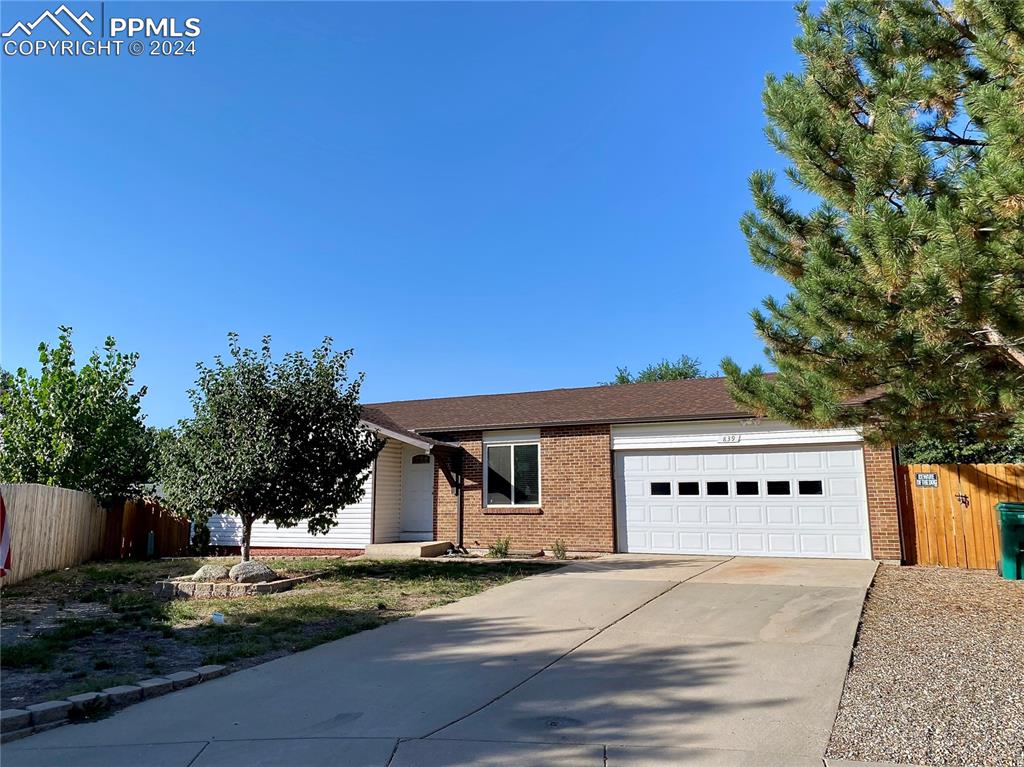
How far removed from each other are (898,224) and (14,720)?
26.6 feet

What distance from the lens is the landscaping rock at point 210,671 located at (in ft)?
19.8

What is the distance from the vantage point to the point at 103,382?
1667cm

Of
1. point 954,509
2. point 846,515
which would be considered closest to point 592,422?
point 846,515

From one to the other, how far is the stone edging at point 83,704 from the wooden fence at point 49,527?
251 inches

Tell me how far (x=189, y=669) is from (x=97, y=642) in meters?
1.88

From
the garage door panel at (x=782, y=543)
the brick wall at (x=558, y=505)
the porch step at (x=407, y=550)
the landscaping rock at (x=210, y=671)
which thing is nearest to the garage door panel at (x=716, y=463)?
the garage door panel at (x=782, y=543)

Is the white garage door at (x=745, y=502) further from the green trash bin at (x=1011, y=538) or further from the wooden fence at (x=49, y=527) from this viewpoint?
the wooden fence at (x=49, y=527)

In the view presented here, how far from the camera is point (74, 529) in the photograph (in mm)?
14992

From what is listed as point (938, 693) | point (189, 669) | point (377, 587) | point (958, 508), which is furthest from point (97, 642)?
point (958, 508)

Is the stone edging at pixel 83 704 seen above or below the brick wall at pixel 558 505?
below

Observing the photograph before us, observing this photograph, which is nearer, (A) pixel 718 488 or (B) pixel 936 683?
(B) pixel 936 683

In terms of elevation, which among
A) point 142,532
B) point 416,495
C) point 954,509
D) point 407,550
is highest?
point 416,495

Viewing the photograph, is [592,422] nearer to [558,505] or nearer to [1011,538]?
[558,505]

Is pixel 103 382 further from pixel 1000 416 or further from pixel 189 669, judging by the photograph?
pixel 1000 416
